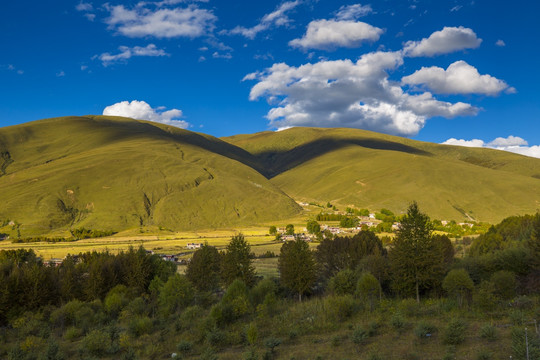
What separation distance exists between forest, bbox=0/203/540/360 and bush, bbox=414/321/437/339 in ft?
0.30

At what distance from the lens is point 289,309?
46.4 metres

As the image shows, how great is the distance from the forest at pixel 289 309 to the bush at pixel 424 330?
92mm

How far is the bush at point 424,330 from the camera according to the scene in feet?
92.9

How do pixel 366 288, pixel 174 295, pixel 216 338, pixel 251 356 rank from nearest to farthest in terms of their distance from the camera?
pixel 251 356, pixel 216 338, pixel 366 288, pixel 174 295

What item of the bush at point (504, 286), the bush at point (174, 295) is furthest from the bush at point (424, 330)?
the bush at point (174, 295)

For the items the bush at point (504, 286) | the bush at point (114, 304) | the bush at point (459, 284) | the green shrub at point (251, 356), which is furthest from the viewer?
the bush at point (114, 304)

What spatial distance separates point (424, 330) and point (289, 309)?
20.7 meters

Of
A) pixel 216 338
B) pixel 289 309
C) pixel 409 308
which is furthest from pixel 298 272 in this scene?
pixel 216 338

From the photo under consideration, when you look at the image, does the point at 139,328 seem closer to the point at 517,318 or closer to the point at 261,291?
the point at 261,291

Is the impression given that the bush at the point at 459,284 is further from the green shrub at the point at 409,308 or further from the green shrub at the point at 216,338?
the green shrub at the point at 216,338

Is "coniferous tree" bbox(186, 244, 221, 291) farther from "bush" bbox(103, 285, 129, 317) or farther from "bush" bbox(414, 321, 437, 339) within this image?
"bush" bbox(414, 321, 437, 339)

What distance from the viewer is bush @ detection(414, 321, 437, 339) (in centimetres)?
2832

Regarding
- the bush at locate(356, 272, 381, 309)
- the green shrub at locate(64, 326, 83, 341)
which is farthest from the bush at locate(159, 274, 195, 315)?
the bush at locate(356, 272, 381, 309)

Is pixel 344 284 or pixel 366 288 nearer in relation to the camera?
pixel 366 288
